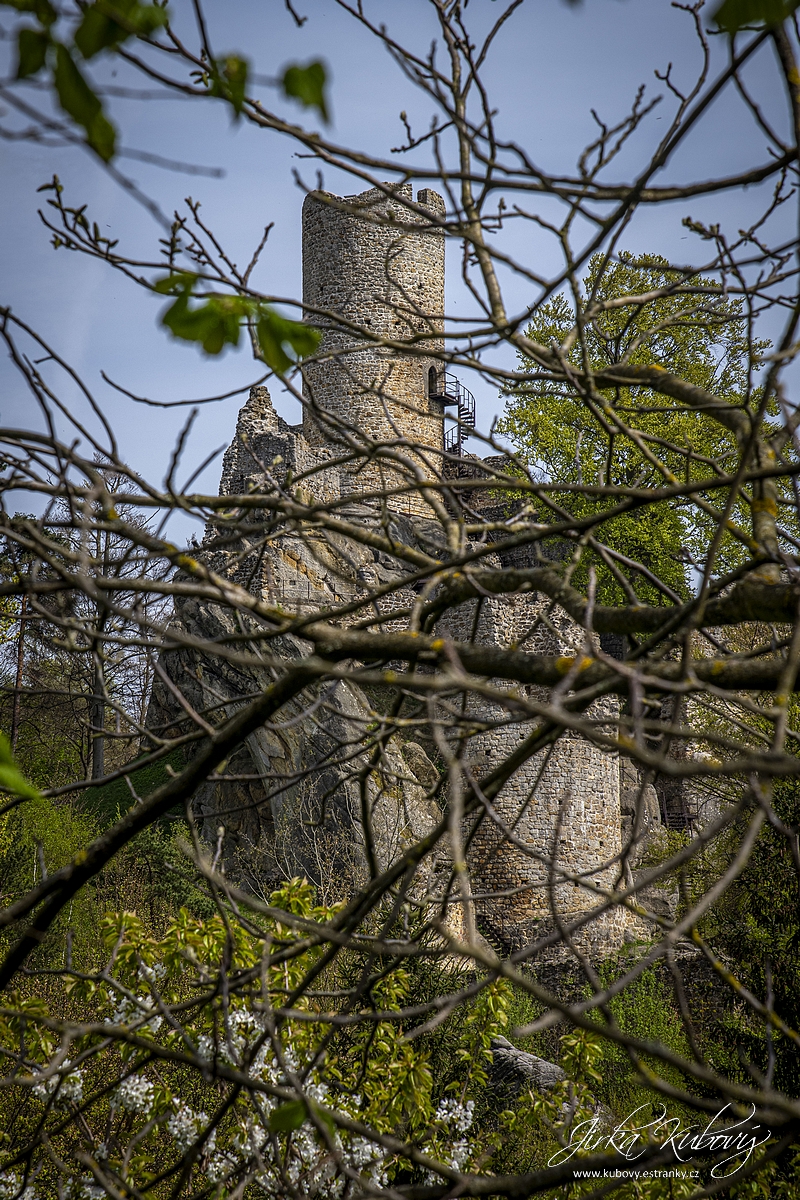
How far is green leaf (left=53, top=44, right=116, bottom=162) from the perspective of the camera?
743mm

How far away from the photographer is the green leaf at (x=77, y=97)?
29.2 inches

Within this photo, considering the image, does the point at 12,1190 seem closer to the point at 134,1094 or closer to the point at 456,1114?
the point at 134,1094

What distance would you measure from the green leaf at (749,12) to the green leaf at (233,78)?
44 cm

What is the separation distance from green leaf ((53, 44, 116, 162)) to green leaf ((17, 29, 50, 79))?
0.02 metres

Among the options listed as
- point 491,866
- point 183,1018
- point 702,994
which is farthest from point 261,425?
point 183,1018

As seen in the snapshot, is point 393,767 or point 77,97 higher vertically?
point 77,97

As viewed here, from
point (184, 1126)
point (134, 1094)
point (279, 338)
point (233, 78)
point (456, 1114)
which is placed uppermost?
point (233, 78)

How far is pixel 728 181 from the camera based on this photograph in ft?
4.91

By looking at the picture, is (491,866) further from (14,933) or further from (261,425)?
(261,425)

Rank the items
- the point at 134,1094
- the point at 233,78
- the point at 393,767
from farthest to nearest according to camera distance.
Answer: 1. the point at 393,767
2. the point at 134,1094
3. the point at 233,78

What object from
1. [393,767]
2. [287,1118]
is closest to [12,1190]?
[287,1118]

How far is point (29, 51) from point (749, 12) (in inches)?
22.1

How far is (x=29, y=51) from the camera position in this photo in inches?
29.1

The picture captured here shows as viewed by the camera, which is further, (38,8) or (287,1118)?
(287,1118)
